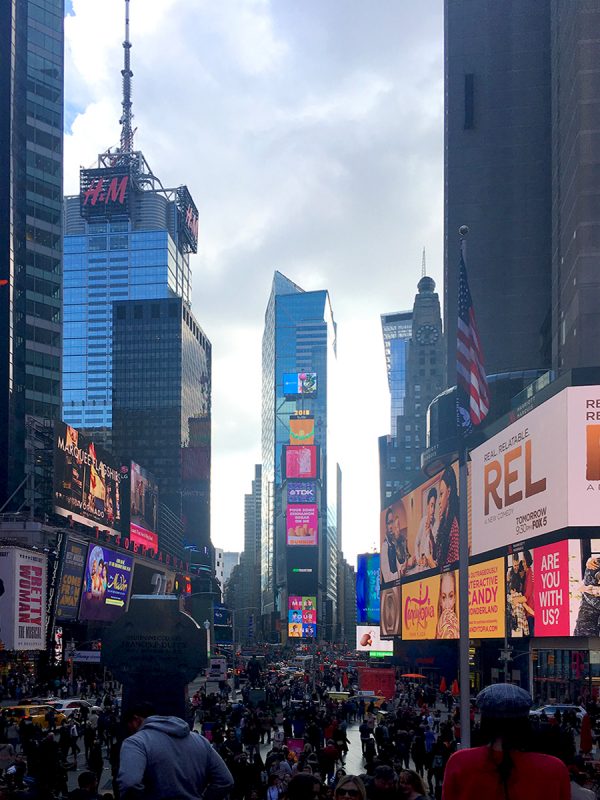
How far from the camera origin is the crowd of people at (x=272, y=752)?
19.0 feet

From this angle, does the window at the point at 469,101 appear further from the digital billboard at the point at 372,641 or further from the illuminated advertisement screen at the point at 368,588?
the digital billboard at the point at 372,641

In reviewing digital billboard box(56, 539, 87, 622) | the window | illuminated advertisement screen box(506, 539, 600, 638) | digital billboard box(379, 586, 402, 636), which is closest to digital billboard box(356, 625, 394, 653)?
digital billboard box(379, 586, 402, 636)

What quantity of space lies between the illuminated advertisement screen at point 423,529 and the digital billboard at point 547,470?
9.55 m

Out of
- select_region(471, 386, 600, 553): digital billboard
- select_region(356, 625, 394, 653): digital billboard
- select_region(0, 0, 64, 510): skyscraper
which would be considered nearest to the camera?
select_region(471, 386, 600, 553): digital billboard

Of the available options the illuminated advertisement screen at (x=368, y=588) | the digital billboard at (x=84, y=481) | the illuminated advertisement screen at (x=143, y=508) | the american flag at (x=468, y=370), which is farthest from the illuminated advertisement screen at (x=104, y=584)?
the american flag at (x=468, y=370)

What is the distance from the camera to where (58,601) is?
79.6 m

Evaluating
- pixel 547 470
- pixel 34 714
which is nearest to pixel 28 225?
pixel 547 470

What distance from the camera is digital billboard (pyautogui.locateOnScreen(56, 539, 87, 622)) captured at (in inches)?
3184

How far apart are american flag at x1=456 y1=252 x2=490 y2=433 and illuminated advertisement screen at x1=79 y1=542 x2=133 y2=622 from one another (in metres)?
66.9

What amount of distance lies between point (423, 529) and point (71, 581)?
27087 mm

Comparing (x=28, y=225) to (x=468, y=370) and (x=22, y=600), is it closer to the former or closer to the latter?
(x=22, y=600)

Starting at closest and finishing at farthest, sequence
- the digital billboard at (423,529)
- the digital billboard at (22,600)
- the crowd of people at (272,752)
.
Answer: the crowd of people at (272,752) → the digital billboard at (22,600) → the digital billboard at (423,529)

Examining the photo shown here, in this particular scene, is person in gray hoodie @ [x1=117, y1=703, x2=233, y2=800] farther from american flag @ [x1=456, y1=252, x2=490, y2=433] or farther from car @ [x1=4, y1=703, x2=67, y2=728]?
car @ [x1=4, y1=703, x2=67, y2=728]

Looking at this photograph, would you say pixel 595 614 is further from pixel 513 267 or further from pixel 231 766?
pixel 513 267
